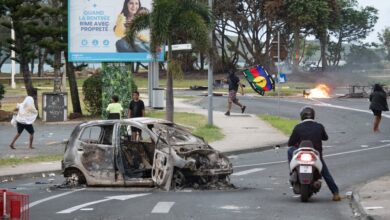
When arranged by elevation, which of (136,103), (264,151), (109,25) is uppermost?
(109,25)

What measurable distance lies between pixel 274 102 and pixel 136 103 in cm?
2266

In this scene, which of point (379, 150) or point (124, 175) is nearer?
point (124, 175)

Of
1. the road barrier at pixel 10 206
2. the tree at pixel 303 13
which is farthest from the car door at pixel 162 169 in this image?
the tree at pixel 303 13

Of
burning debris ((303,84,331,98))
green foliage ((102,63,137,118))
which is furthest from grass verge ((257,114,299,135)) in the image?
burning debris ((303,84,331,98))

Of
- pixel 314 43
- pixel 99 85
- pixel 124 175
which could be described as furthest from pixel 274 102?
pixel 314 43

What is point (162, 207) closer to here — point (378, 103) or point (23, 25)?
point (378, 103)

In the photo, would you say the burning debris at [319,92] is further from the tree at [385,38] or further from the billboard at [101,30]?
the tree at [385,38]

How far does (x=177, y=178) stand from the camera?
13.8m

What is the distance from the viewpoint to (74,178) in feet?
48.1

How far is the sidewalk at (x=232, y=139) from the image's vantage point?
1841cm

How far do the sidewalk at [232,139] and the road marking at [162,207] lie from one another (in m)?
5.99

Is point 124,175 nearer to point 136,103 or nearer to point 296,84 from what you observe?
point 136,103

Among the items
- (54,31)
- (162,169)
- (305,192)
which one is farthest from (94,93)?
(305,192)

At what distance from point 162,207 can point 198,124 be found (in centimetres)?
1815
